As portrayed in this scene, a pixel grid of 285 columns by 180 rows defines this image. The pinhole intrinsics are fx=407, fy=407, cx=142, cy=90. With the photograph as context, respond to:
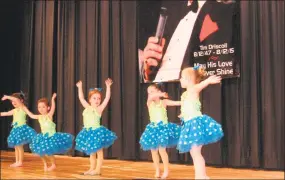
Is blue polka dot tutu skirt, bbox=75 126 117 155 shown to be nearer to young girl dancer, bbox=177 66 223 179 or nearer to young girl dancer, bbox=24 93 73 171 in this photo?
young girl dancer, bbox=24 93 73 171

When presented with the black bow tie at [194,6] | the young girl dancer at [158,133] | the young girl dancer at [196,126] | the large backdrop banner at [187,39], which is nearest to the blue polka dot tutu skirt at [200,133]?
the young girl dancer at [196,126]

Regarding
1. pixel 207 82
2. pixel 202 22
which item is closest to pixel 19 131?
pixel 202 22

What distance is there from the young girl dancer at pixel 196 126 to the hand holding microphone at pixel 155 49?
8.11ft

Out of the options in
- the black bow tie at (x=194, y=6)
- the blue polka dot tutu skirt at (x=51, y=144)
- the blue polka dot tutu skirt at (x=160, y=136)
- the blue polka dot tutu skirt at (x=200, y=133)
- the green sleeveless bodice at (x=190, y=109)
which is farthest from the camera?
the black bow tie at (x=194, y=6)

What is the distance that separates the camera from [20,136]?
6.06 meters

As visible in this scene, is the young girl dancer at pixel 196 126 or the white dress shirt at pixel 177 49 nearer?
the young girl dancer at pixel 196 126

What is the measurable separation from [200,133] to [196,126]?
0.09 metres

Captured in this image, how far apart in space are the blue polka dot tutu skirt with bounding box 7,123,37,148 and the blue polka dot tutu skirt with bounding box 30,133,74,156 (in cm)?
82

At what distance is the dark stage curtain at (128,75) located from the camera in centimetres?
521

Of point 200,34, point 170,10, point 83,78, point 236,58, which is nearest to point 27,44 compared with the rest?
point 83,78

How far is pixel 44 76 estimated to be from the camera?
8.42 meters

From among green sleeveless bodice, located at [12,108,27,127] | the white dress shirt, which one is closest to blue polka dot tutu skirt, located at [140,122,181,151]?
the white dress shirt

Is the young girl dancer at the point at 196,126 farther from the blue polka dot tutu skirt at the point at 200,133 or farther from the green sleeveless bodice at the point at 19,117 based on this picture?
the green sleeveless bodice at the point at 19,117

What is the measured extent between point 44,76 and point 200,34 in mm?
3851
